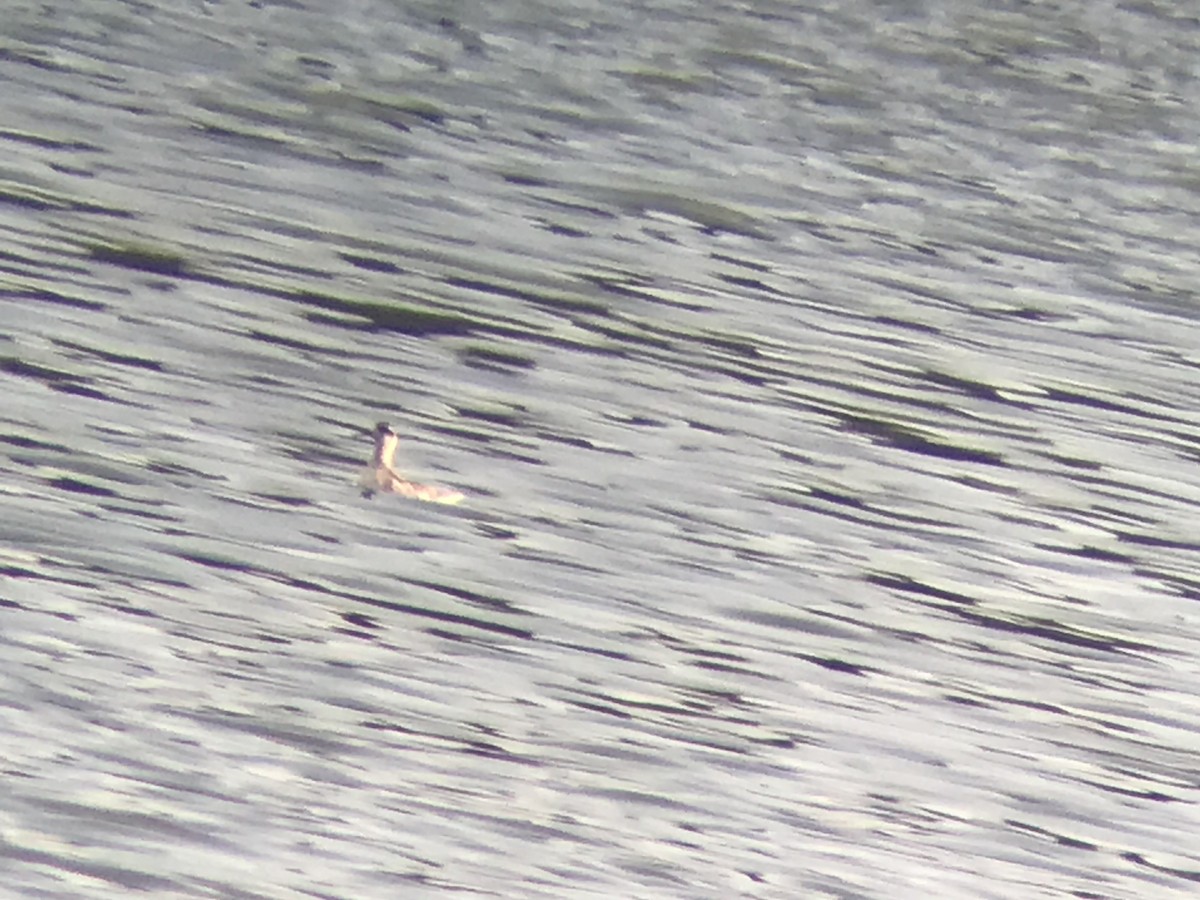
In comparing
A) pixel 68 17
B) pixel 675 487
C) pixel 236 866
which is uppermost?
pixel 68 17

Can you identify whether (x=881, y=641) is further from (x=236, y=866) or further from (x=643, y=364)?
(x=236, y=866)

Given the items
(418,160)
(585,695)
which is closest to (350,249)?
(418,160)

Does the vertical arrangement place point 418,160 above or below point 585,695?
above

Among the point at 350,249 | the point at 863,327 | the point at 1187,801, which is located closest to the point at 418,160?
the point at 350,249
